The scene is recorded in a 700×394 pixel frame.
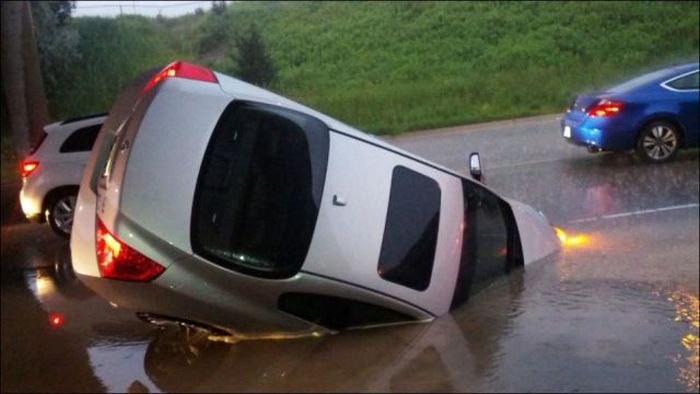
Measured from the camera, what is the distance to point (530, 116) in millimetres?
20625

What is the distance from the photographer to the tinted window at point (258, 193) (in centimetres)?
495

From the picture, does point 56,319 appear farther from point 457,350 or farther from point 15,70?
point 15,70

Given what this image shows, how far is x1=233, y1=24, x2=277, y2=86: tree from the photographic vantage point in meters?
23.2

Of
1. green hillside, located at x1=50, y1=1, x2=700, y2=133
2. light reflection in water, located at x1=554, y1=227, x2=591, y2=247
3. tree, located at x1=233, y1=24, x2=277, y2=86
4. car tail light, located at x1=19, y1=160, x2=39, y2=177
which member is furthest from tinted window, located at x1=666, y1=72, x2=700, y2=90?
→ tree, located at x1=233, y1=24, x2=277, y2=86

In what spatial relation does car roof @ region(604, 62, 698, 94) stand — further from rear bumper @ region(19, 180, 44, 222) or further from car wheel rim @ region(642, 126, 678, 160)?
rear bumper @ region(19, 180, 44, 222)

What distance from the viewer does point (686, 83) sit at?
551 inches

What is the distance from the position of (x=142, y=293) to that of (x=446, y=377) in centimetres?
162

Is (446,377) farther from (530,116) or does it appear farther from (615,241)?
(530,116)

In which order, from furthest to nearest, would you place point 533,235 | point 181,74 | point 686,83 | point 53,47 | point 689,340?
point 53,47
point 686,83
point 533,235
point 689,340
point 181,74

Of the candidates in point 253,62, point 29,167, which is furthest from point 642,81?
point 253,62

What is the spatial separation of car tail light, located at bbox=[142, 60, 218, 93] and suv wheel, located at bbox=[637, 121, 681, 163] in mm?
9504

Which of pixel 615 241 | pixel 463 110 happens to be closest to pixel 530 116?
pixel 463 110

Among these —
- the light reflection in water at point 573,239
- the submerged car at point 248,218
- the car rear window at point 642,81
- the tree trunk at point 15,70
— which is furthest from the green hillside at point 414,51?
the submerged car at point 248,218

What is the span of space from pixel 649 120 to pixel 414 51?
15.0m
